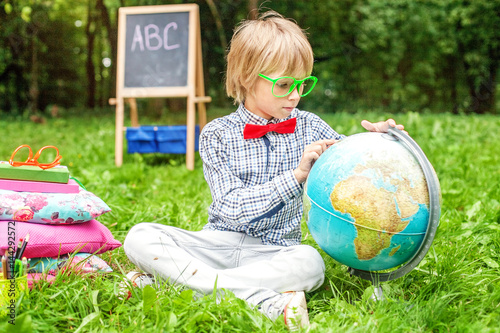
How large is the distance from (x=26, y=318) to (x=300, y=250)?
1.27 meters

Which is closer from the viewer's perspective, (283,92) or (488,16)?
(283,92)

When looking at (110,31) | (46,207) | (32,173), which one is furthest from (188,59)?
(110,31)

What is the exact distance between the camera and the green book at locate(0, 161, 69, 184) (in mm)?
2508

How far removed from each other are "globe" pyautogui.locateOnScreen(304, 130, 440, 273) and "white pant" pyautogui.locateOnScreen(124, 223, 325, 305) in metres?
0.29

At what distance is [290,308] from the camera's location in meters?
2.11

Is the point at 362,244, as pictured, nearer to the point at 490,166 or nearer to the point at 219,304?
the point at 219,304

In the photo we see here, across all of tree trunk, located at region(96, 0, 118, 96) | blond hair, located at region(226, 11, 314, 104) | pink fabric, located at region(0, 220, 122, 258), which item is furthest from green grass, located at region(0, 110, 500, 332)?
tree trunk, located at region(96, 0, 118, 96)

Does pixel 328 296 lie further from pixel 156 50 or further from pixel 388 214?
pixel 156 50

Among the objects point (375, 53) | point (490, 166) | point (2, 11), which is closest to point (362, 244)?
point (490, 166)

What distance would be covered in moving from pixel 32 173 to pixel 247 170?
1.13 metres

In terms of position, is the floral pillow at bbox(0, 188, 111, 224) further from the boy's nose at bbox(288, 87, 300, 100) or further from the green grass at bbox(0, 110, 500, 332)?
the boy's nose at bbox(288, 87, 300, 100)

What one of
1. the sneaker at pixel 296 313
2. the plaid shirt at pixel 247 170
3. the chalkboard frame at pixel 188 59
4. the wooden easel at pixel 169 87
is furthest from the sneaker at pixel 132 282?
the chalkboard frame at pixel 188 59

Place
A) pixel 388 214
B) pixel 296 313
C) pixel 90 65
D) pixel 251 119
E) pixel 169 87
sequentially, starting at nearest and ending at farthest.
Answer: pixel 388 214 → pixel 296 313 → pixel 251 119 → pixel 169 87 → pixel 90 65

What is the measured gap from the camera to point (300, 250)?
2.43 meters
